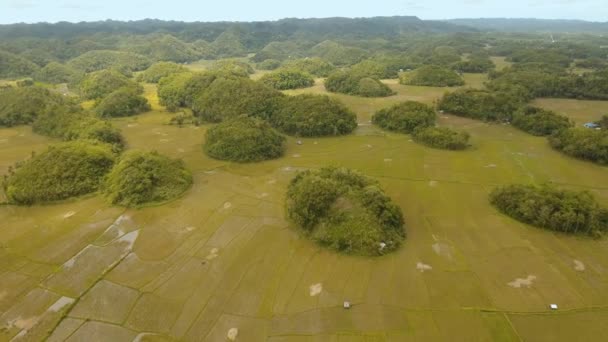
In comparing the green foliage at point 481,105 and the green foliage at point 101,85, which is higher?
the green foliage at point 101,85

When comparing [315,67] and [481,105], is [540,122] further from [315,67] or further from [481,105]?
[315,67]

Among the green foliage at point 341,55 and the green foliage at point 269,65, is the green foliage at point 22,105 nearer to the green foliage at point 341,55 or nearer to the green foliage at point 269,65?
the green foliage at point 269,65

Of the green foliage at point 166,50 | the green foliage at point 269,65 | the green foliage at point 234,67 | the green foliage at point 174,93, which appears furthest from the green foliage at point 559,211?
the green foliage at point 166,50

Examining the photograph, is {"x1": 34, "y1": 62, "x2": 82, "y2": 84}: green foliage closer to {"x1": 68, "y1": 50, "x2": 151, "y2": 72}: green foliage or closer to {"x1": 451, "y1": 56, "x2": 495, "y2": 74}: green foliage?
{"x1": 68, "y1": 50, "x2": 151, "y2": 72}: green foliage

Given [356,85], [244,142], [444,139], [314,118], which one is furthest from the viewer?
[356,85]

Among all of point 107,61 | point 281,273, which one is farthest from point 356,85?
point 107,61

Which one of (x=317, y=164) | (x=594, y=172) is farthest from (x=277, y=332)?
(x=594, y=172)
